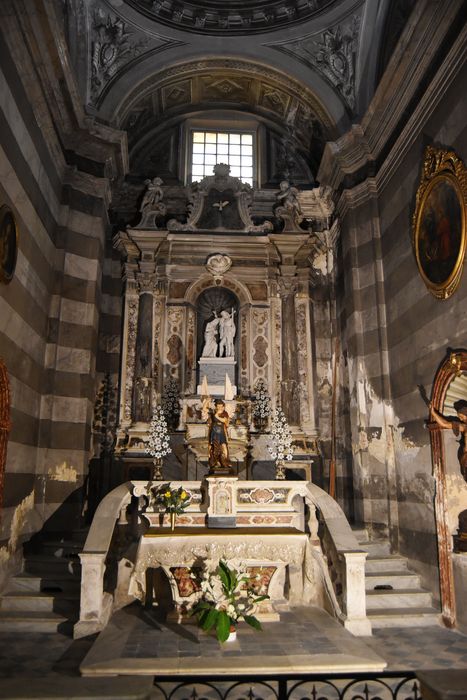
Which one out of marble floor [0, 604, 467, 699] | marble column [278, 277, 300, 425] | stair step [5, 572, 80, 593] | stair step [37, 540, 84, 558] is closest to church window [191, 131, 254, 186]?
marble column [278, 277, 300, 425]

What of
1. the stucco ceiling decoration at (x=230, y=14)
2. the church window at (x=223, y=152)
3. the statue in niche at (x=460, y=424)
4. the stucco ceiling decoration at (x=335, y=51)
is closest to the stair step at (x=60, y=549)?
the statue in niche at (x=460, y=424)

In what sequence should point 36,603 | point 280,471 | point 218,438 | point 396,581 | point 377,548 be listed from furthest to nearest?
point 280,471 < point 377,548 < point 218,438 < point 396,581 < point 36,603

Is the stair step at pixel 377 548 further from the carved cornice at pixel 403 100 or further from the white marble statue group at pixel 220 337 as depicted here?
the carved cornice at pixel 403 100

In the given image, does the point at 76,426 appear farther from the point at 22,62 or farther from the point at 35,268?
the point at 22,62

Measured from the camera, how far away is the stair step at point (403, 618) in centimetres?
888

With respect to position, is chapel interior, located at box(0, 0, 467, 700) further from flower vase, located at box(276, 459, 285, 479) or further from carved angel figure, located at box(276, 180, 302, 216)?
flower vase, located at box(276, 459, 285, 479)

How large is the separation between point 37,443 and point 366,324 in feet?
24.9

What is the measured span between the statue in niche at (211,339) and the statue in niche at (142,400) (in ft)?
5.72

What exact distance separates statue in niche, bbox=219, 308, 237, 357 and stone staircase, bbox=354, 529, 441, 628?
658 centimetres

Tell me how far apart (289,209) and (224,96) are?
4.18 m

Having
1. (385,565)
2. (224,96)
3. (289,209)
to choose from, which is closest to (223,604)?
(385,565)

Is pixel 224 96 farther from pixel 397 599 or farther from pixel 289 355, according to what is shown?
pixel 397 599

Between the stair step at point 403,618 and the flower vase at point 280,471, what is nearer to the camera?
the stair step at point 403,618

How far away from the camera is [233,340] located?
1582 centimetres
